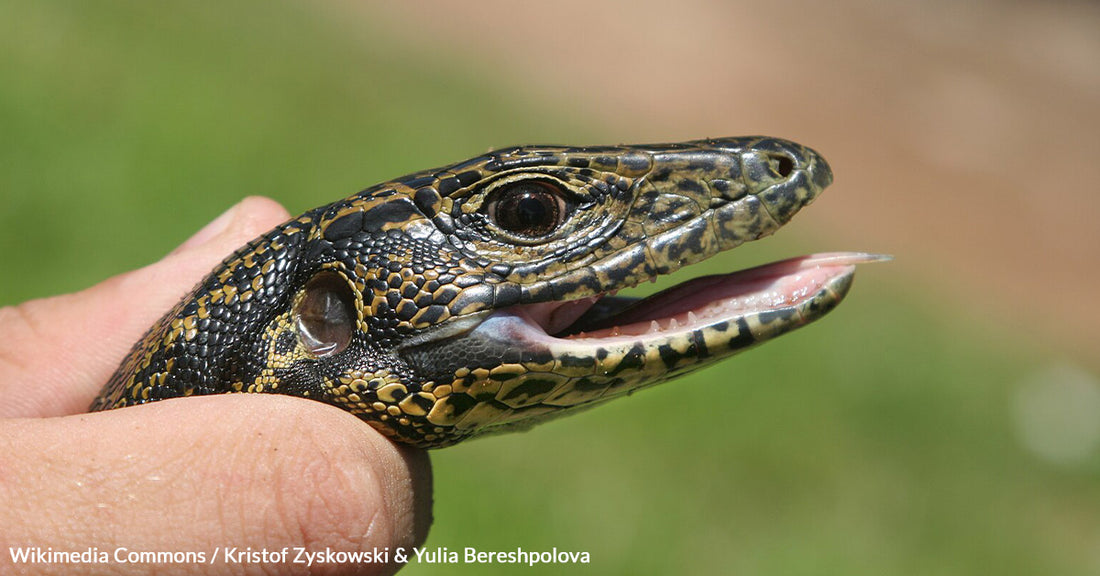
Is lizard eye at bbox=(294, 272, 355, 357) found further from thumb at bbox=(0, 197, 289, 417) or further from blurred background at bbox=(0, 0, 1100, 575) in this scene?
blurred background at bbox=(0, 0, 1100, 575)

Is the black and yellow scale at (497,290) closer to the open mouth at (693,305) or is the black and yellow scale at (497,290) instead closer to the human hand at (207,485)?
the open mouth at (693,305)

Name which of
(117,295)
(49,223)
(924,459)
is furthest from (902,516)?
(49,223)

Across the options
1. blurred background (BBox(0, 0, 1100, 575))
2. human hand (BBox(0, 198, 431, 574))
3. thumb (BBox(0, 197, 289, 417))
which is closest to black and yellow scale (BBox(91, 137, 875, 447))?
human hand (BBox(0, 198, 431, 574))

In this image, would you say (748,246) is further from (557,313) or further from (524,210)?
(524,210)

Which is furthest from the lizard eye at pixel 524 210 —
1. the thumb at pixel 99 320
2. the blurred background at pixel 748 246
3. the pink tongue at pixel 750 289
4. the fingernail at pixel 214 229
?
the blurred background at pixel 748 246

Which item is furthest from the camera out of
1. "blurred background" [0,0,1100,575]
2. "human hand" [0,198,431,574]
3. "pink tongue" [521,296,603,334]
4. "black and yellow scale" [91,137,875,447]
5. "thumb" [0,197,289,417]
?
"blurred background" [0,0,1100,575]

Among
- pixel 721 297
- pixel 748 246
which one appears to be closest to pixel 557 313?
pixel 721 297

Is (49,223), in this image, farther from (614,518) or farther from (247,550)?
(247,550)
